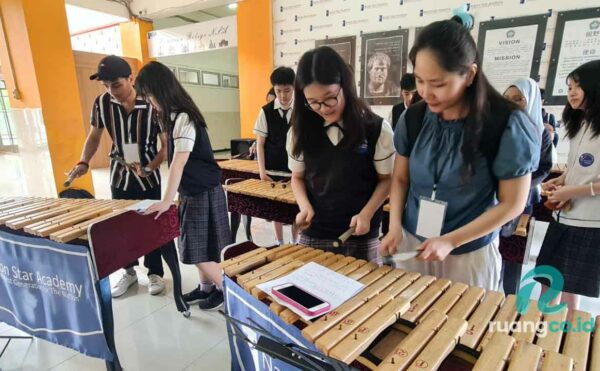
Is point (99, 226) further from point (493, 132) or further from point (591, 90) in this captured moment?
point (591, 90)

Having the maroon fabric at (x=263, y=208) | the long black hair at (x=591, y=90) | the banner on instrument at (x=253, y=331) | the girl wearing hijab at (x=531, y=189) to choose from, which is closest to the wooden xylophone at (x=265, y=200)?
the maroon fabric at (x=263, y=208)

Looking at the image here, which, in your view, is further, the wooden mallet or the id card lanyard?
the wooden mallet

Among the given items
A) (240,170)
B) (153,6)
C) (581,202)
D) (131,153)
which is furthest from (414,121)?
(153,6)

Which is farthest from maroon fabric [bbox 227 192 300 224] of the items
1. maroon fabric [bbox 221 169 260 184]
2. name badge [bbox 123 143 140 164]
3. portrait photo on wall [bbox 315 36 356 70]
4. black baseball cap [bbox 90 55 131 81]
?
portrait photo on wall [bbox 315 36 356 70]

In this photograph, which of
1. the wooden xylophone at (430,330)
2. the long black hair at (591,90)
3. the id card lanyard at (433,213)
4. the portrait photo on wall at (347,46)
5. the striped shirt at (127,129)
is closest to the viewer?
the wooden xylophone at (430,330)

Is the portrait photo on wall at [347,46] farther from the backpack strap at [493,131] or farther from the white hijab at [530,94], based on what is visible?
the backpack strap at [493,131]

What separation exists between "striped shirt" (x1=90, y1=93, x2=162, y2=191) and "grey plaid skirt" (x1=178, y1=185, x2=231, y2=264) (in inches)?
21.4

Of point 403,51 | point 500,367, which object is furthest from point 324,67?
point 403,51

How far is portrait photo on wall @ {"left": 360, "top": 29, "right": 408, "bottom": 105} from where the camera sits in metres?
4.34

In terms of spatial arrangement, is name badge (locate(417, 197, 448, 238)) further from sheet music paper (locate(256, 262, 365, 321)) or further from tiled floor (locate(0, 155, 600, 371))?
tiled floor (locate(0, 155, 600, 371))

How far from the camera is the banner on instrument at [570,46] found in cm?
329

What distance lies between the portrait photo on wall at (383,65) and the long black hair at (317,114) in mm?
3504

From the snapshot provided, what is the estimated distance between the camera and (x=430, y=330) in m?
0.76

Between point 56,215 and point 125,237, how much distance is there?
0.44 meters
